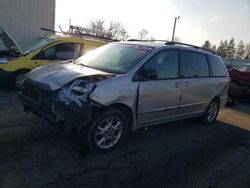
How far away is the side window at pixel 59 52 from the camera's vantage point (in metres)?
8.13

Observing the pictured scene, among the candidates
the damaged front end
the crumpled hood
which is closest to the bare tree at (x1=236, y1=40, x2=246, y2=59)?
the crumpled hood

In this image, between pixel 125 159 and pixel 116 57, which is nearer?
pixel 125 159

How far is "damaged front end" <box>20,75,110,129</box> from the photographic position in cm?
384

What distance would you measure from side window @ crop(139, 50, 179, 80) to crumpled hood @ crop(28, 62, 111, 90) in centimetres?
88

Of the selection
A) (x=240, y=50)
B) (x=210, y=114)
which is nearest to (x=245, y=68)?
(x=210, y=114)

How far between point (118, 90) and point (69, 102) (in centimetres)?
75

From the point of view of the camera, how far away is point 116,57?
16.5 feet

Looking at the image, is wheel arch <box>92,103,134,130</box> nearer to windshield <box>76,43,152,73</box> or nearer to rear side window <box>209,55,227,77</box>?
windshield <box>76,43,152,73</box>

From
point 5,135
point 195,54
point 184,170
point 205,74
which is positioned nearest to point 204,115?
point 205,74

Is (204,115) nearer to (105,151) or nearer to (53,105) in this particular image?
(105,151)

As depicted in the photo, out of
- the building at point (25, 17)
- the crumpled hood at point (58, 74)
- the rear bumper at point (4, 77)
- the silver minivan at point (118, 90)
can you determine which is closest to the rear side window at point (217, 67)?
the silver minivan at point (118, 90)

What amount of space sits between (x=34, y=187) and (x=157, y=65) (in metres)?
2.84

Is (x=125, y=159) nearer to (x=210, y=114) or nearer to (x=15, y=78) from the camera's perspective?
(x=210, y=114)

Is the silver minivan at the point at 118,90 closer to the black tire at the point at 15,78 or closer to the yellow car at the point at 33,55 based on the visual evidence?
the yellow car at the point at 33,55
